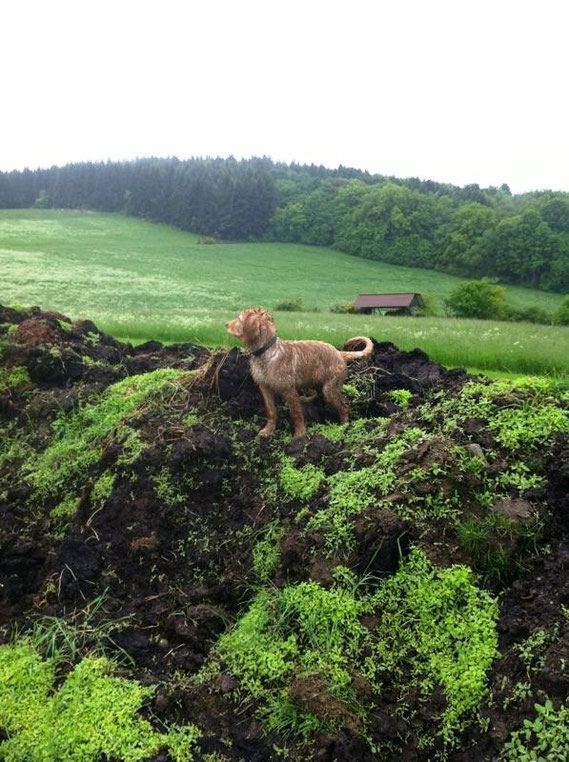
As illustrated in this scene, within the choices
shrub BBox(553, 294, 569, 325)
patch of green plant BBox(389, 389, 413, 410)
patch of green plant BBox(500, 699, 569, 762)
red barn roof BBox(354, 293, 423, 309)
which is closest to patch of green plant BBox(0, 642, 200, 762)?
patch of green plant BBox(500, 699, 569, 762)

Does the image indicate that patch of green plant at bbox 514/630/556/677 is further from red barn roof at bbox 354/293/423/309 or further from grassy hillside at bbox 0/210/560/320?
red barn roof at bbox 354/293/423/309

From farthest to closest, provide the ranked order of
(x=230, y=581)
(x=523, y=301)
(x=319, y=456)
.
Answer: (x=523, y=301) → (x=319, y=456) → (x=230, y=581)

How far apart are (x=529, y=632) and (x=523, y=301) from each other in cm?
5441

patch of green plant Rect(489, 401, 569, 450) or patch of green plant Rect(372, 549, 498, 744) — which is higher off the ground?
patch of green plant Rect(489, 401, 569, 450)

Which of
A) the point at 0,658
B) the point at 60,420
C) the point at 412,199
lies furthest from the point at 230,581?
the point at 412,199

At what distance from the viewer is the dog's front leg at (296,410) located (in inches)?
246

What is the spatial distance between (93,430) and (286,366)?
243cm

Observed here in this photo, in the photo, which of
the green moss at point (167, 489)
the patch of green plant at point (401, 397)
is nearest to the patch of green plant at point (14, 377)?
the green moss at point (167, 489)

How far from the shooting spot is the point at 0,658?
4480 millimetres

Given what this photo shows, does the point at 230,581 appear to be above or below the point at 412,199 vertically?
below

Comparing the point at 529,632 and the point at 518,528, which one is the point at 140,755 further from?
the point at 518,528

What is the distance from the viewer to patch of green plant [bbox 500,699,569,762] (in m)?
2.99

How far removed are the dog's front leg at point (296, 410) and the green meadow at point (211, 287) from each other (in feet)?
18.6

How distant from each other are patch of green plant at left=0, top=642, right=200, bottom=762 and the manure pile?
0.01m
